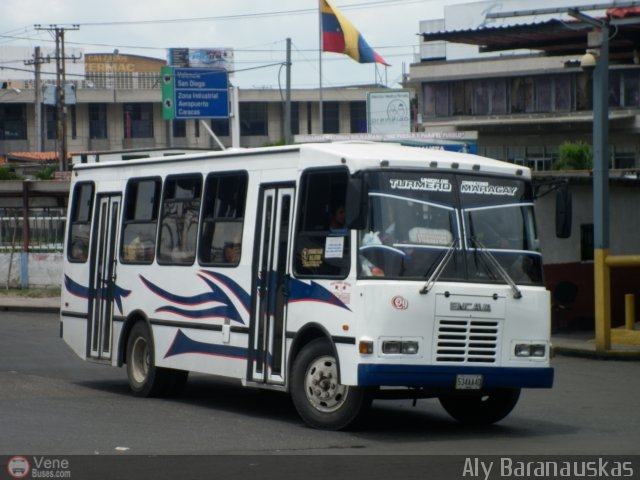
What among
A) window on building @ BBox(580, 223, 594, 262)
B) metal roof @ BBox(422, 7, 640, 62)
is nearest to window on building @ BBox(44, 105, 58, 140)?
metal roof @ BBox(422, 7, 640, 62)

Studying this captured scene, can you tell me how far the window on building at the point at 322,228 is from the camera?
11.8 m

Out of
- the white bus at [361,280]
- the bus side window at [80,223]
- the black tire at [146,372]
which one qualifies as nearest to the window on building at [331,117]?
the bus side window at [80,223]

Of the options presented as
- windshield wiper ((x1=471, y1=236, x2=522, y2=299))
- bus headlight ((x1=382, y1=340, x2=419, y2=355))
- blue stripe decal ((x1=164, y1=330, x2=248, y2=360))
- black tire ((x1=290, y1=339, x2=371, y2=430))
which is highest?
windshield wiper ((x1=471, y1=236, x2=522, y2=299))

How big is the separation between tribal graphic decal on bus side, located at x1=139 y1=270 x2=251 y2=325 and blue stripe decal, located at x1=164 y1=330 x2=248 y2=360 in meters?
0.28

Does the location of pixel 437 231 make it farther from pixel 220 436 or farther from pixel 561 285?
pixel 561 285

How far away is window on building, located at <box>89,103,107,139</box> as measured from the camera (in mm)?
91438

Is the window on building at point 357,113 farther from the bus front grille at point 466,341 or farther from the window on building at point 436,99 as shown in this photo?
the bus front grille at point 466,341

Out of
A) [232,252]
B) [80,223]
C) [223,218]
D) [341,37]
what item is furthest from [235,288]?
[341,37]

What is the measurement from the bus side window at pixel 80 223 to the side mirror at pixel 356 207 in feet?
19.2

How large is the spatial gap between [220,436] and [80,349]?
523 cm

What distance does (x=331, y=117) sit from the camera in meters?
95.2

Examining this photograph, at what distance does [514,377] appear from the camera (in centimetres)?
1203

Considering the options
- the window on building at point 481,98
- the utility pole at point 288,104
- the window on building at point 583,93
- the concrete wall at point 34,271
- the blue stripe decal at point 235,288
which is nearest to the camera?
the blue stripe decal at point 235,288

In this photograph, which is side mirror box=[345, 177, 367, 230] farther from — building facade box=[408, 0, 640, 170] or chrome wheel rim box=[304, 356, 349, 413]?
building facade box=[408, 0, 640, 170]
